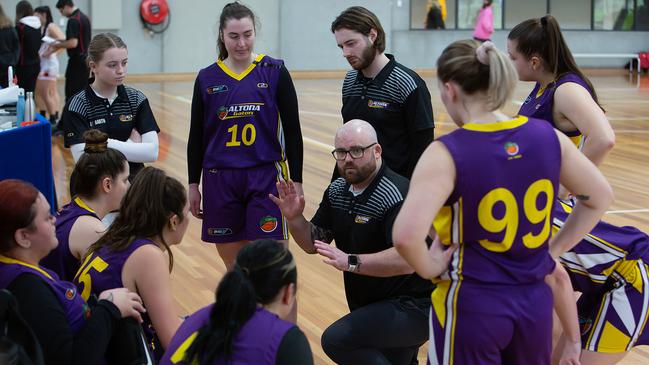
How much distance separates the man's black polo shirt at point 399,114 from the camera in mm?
A: 4578

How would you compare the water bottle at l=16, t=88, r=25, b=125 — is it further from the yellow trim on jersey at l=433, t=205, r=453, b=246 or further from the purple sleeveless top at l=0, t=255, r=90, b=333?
the yellow trim on jersey at l=433, t=205, r=453, b=246

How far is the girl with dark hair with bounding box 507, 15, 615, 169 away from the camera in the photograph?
3.76 metres

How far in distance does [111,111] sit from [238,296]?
2.61 meters

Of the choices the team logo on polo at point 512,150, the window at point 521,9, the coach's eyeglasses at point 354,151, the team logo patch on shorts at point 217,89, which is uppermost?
the window at point 521,9

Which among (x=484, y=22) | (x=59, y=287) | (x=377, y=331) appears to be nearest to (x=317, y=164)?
(x=377, y=331)

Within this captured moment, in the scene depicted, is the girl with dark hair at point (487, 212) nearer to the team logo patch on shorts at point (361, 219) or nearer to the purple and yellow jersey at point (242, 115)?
the team logo patch on shorts at point (361, 219)

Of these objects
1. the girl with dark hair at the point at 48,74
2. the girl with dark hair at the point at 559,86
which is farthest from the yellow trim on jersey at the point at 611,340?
the girl with dark hair at the point at 48,74

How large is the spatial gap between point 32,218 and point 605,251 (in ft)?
7.21

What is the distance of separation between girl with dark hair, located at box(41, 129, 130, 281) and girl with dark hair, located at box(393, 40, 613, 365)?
1.61 metres

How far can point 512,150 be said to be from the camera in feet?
9.11

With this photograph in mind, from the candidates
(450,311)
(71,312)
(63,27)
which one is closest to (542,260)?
(450,311)

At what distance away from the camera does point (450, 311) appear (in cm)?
290

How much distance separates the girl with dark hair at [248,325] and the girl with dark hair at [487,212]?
40 centimetres

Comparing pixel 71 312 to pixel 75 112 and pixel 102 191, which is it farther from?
pixel 75 112
